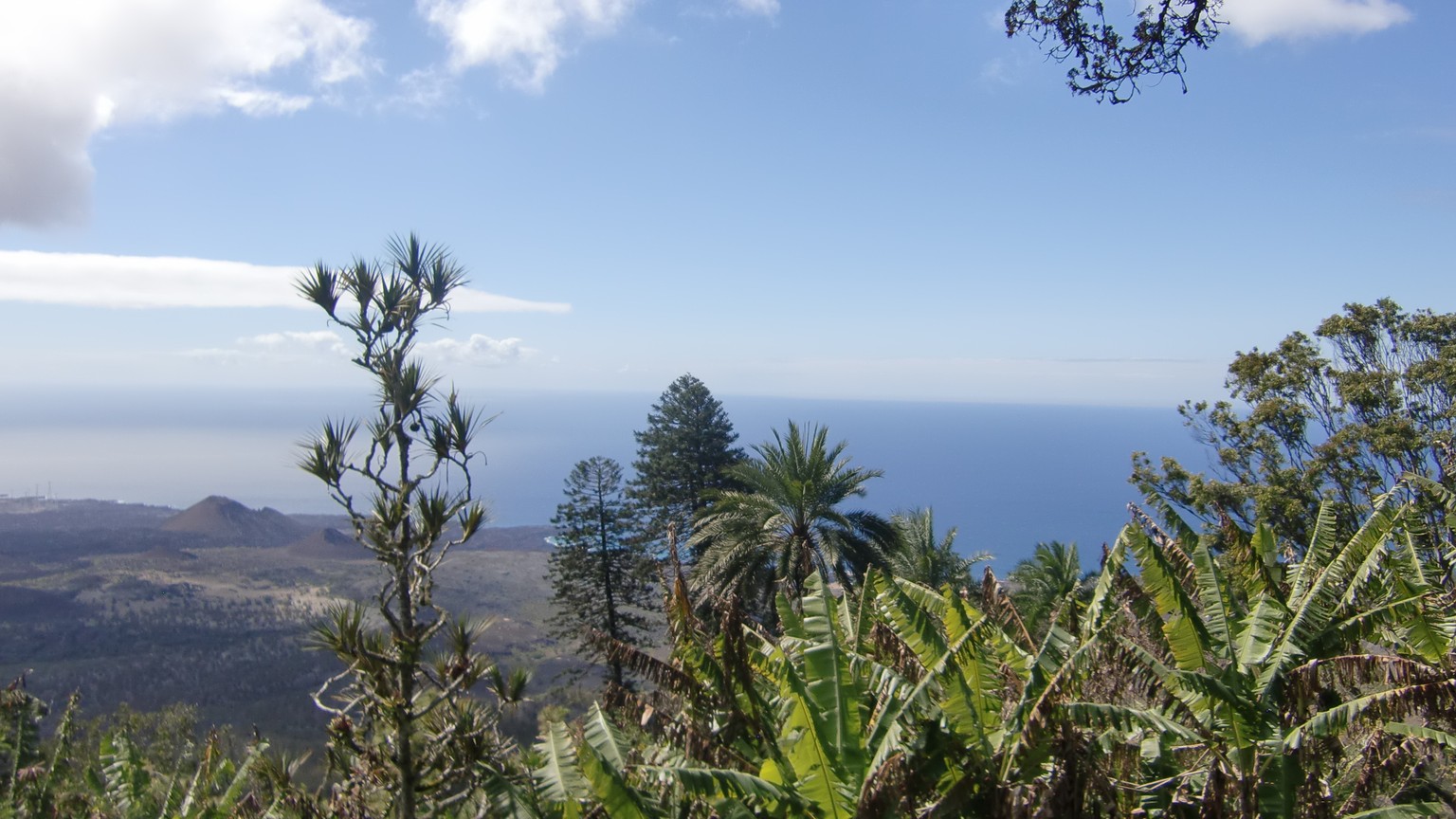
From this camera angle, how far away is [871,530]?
18.5m

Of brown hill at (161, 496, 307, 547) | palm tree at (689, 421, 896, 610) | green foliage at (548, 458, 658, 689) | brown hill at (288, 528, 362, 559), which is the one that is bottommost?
brown hill at (288, 528, 362, 559)

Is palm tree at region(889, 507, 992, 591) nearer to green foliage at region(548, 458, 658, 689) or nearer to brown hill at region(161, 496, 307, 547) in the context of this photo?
green foliage at region(548, 458, 658, 689)

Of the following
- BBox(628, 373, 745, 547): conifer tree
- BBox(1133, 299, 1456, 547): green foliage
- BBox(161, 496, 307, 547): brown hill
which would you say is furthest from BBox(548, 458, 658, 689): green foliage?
BBox(161, 496, 307, 547): brown hill

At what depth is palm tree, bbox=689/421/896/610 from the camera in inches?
695

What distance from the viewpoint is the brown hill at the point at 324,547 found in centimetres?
11669

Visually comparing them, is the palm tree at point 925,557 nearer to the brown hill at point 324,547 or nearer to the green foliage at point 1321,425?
the green foliage at point 1321,425

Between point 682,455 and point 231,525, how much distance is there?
393ft

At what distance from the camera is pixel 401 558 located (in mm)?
4766

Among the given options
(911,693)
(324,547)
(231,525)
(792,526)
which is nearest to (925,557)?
(792,526)

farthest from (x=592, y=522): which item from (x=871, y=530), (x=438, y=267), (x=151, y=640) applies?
(x=151, y=640)

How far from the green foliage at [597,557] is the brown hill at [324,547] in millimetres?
97176

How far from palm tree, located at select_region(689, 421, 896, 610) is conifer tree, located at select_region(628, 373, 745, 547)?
37.5ft

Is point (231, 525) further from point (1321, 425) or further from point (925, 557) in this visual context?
point (1321, 425)

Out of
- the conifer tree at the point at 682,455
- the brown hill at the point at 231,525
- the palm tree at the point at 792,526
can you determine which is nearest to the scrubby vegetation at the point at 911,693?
the palm tree at the point at 792,526
